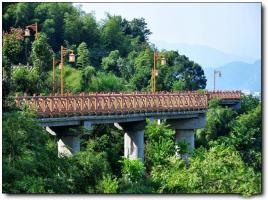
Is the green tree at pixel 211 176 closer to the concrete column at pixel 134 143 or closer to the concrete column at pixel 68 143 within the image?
the concrete column at pixel 68 143

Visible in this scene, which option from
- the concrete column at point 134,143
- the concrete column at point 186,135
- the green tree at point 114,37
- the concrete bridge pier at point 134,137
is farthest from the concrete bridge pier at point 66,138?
the green tree at point 114,37

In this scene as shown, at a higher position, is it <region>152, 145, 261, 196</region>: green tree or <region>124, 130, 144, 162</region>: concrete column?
<region>124, 130, 144, 162</region>: concrete column

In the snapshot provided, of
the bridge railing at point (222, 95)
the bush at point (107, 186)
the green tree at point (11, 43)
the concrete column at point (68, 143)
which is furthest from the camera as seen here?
the bridge railing at point (222, 95)

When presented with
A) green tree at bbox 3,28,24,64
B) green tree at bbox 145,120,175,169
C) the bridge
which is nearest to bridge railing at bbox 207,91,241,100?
the bridge

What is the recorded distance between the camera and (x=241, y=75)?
1595 cm

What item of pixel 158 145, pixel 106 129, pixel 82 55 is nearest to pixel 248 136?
pixel 158 145

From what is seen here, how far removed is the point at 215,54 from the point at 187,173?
2.41m

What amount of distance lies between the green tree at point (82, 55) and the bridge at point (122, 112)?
244cm

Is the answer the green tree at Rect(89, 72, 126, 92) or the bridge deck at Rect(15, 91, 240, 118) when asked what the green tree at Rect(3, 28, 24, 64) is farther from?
the green tree at Rect(89, 72, 126, 92)

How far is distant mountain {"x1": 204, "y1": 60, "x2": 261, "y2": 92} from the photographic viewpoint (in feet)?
44.8

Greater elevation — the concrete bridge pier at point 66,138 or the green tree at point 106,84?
the green tree at point 106,84

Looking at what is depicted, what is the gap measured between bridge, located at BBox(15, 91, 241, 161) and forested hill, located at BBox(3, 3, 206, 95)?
2.79ft

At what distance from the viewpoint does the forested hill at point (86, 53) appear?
18.4 meters

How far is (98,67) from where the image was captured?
2692cm
